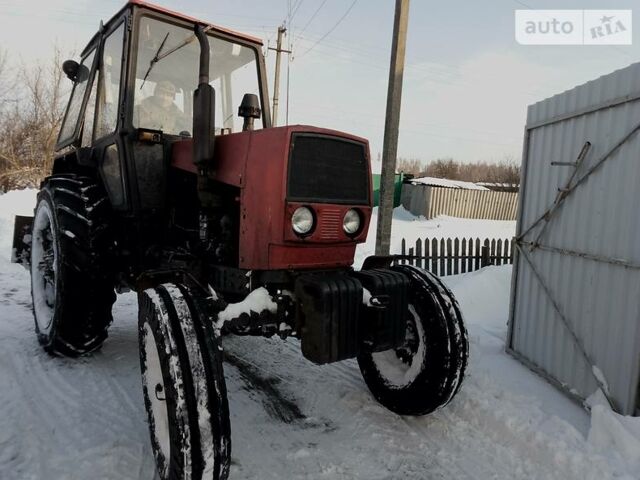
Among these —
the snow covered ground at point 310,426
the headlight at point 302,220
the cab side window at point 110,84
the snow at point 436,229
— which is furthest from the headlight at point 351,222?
the snow at point 436,229

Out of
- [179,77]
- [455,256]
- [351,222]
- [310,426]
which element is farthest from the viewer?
[455,256]

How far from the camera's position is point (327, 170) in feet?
8.70

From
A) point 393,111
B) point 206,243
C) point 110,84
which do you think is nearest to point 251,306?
point 206,243

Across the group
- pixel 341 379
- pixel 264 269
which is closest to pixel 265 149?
pixel 264 269

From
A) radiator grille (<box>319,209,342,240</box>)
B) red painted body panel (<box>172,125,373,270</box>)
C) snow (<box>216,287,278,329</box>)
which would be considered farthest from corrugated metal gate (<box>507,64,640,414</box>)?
snow (<box>216,287,278,329</box>)

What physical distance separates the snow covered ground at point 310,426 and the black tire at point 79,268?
0.81 feet

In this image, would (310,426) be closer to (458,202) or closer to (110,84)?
(110,84)

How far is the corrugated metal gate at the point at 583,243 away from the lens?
10.1 feet

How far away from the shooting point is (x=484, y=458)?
2.65 meters

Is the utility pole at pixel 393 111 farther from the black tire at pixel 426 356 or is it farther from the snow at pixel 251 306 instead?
the snow at pixel 251 306

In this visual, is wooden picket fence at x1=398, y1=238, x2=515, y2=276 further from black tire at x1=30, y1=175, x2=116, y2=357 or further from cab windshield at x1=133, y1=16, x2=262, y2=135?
black tire at x1=30, y1=175, x2=116, y2=357

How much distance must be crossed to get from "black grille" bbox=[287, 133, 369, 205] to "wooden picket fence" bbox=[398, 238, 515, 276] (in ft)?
18.3

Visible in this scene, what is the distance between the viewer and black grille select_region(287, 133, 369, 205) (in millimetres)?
2523

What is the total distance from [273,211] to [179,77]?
1.88 metres
